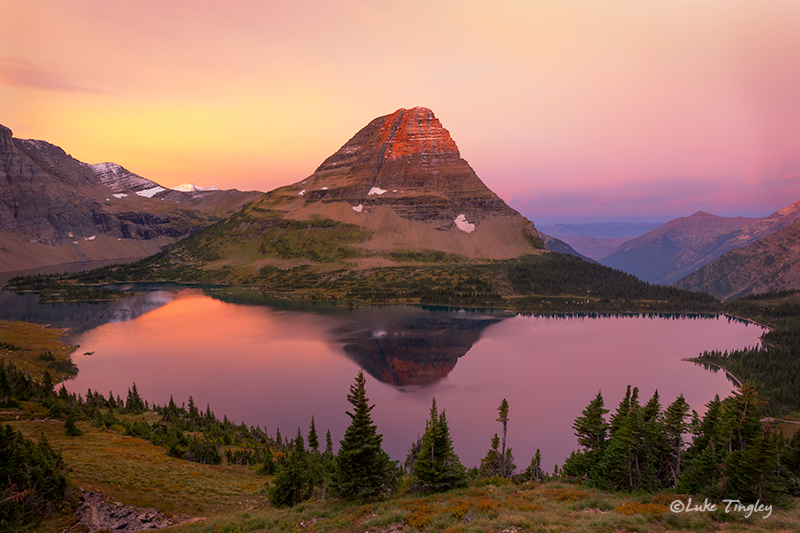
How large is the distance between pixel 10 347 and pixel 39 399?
78.0m

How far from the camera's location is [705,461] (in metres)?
32.7

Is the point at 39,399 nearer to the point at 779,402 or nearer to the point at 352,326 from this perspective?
the point at 352,326

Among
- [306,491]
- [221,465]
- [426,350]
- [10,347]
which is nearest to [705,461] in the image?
[306,491]

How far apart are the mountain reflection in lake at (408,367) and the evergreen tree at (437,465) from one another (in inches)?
1294

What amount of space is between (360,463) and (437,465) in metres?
6.26

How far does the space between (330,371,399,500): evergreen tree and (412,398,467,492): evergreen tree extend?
2.95m

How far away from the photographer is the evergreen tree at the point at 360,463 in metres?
30.9

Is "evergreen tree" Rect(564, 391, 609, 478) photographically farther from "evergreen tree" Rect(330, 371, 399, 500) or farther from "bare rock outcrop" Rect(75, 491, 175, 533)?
"bare rock outcrop" Rect(75, 491, 175, 533)

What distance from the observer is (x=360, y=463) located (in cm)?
3155

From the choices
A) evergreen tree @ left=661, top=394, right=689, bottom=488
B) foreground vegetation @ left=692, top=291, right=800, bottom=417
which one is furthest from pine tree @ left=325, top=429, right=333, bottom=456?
foreground vegetation @ left=692, top=291, right=800, bottom=417

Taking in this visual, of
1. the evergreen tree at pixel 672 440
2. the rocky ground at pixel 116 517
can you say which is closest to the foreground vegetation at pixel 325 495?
the rocky ground at pixel 116 517

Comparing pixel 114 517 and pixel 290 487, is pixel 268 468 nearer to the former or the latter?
pixel 290 487

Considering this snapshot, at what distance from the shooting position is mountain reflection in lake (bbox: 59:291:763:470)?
78.2 m

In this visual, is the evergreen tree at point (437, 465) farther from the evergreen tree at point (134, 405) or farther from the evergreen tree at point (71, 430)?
the evergreen tree at point (134, 405)
